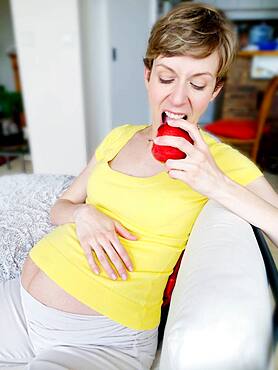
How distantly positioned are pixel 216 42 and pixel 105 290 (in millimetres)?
634

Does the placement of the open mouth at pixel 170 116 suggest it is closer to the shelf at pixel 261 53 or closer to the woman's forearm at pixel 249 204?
the woman's forearm at pixel 249 204

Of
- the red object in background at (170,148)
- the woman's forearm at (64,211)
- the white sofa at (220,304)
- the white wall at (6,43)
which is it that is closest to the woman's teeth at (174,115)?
the red object in background at (170,148)

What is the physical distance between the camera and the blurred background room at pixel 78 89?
8.97 ft

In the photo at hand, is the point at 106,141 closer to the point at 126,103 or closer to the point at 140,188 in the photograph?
the point at 140,188

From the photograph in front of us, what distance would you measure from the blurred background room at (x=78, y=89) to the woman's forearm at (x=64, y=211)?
201 cm

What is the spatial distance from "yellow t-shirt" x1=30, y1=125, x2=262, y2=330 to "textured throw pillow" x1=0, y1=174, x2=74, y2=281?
8.4 inches

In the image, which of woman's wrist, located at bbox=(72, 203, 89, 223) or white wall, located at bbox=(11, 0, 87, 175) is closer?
woman's wrist, located at bbox=(72, 203, 89, 223)

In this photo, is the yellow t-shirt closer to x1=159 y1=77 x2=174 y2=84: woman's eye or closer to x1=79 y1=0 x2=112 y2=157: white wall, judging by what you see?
x1=159 y1=77 x2=174 y2=84: woman's eye

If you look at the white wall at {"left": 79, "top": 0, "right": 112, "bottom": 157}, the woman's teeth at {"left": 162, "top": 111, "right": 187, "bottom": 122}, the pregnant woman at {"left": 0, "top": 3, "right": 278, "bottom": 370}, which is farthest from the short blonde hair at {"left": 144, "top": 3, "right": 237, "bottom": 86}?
the white wall at {"left": 79, "top": 0, "right": 112, "bottom": 157}

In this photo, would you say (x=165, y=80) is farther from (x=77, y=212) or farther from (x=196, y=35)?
(x=77, y=212)

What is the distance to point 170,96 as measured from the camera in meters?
0.85

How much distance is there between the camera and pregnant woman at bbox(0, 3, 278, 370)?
782 millimetres

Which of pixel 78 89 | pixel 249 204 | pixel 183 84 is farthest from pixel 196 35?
pixel 78 89

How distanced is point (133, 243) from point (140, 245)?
0.06 feet
